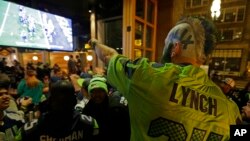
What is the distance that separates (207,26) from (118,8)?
7.12 ft

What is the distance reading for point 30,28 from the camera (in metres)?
2.34

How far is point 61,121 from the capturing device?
41.7 inches

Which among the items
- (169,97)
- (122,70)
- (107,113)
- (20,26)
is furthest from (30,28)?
(169,97)

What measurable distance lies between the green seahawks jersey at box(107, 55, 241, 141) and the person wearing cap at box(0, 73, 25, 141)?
97cm

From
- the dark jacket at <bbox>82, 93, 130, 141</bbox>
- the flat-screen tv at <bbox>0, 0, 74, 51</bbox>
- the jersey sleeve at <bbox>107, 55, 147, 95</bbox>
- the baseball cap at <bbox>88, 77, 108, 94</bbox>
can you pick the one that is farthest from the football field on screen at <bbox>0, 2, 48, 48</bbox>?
the jersey sleeve at <bbox>107, 55, 147, 95</bbox>

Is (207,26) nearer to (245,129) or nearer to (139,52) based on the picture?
(245,129)

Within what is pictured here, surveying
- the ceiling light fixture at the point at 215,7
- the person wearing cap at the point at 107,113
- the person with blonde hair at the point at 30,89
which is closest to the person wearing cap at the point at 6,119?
the person wearing cap at the point at 107,113

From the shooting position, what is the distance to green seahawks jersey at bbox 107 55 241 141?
2.20 feet

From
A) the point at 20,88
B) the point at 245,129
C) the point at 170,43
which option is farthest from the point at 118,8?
the point at 245,129

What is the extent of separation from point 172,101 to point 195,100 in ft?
0.31

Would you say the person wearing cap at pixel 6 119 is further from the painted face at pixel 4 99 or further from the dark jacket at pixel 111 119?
the dark jacket at pixel 111 119

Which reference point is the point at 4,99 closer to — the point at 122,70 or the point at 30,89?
the point at 122,70

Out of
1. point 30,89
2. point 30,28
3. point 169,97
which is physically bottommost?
point 30,89

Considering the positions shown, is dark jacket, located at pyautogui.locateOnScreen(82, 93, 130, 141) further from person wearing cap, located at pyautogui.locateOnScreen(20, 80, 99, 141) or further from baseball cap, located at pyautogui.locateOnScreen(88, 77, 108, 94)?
person wearing cap, located at pyautogui.locateOnScreen(20, 80, 99, 141)
